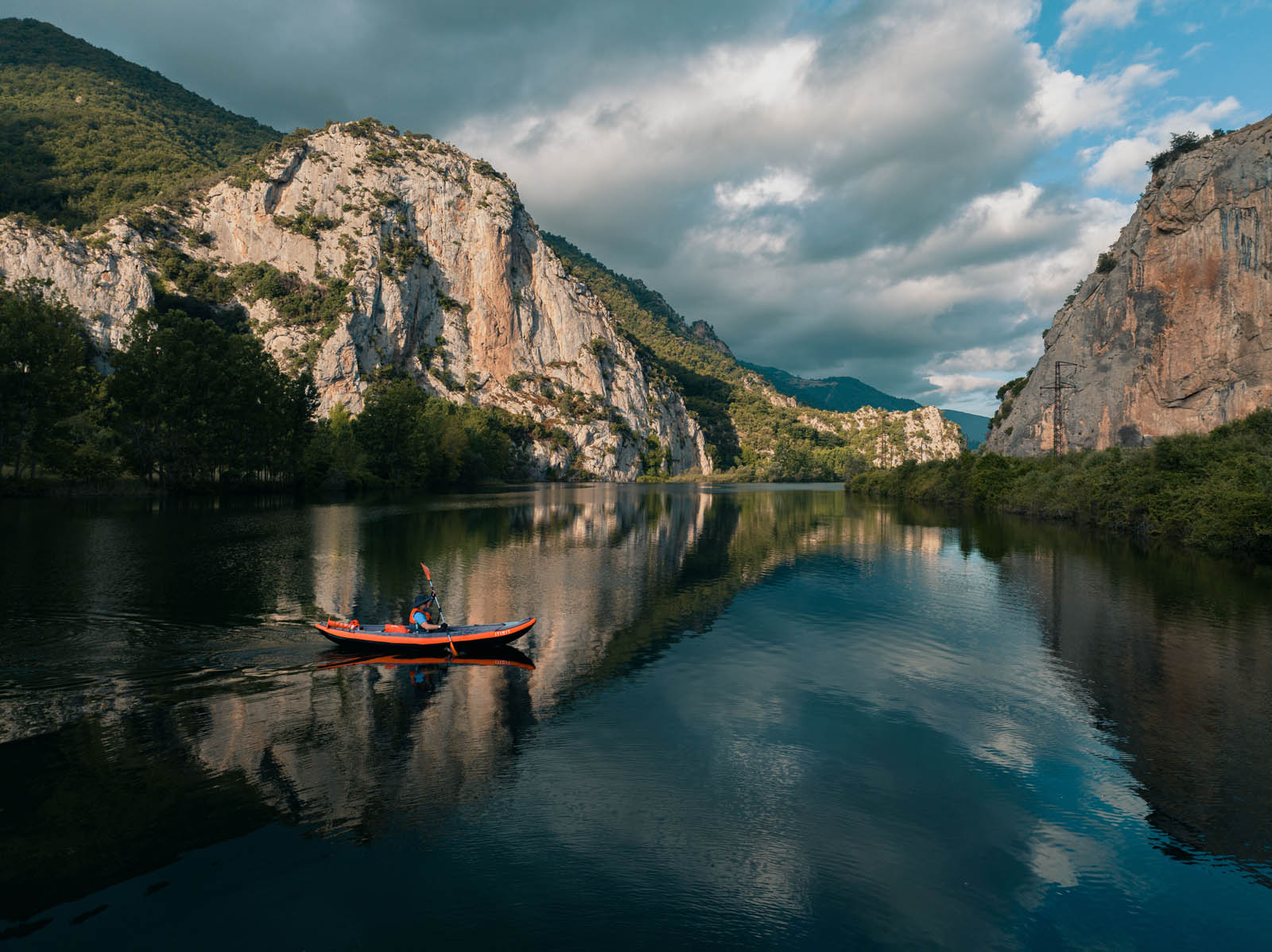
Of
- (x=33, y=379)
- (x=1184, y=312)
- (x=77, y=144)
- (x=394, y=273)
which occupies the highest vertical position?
(x=77, y=144)

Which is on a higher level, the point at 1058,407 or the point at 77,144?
the point at 77,144

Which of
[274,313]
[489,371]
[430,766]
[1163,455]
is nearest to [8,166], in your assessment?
[274,313]

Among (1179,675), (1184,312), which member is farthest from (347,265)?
(1179,675)

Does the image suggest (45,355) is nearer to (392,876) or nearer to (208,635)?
(208,635)

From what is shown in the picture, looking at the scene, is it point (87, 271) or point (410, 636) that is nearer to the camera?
point (410, 636)

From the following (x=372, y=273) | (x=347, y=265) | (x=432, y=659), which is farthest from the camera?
(x=372, y=273)

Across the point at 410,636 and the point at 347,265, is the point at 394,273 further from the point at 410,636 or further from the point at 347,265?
the point at 410,636

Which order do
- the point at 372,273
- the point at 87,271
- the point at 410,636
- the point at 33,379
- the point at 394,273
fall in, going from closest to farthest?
1. the point at 410,636
2. the point at 33,379
3. the point at 87,271
4. the point at 372,273
5. the point at 394,273

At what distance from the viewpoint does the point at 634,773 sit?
11.8 m

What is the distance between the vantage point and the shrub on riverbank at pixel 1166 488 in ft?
116

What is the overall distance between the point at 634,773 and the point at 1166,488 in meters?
46.3

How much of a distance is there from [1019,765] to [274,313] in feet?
543

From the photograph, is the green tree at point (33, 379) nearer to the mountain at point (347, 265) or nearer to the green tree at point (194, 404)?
the green tree at point (194, 404)

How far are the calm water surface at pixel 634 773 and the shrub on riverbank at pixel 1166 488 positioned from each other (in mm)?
12082
